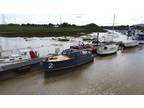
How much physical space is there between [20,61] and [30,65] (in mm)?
626

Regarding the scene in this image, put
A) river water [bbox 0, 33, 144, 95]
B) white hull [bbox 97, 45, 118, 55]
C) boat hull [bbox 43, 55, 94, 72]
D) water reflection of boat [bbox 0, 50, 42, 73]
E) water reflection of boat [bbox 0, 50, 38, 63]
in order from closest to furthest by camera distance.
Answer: river water [bbox 0, 33, 144, 95] → water reflection of boat [bbox 0, 50, 42, 73] → boat hull [bbox 43, 55, 94, 72] → water reflection of boat [bbox 0, 50, 38, 63] → white hull [bbox 97, 45, 118, 55]

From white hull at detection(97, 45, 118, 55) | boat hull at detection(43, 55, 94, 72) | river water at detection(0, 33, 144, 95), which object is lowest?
river water at detection(0, 33, 144, 95)

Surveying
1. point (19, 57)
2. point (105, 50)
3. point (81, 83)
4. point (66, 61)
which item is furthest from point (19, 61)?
point (105, 50)

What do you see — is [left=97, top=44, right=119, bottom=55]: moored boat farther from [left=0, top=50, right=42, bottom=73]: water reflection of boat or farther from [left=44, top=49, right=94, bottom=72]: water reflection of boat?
[left=0, top=50, right=42, bottom=73]: water reflection of boat

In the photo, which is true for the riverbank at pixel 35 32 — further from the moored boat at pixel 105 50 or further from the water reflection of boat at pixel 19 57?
the water reflection of boat at pixel 19 57

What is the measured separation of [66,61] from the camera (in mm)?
9266

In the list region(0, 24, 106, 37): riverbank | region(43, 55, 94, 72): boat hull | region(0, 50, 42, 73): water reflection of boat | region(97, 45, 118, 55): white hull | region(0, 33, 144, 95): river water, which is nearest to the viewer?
region(0, 33, 144, 95): river water

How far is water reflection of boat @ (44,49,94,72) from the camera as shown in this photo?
8.70 m

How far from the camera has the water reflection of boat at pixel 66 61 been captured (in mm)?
8703

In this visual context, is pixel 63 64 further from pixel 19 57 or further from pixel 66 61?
pixel 19 57

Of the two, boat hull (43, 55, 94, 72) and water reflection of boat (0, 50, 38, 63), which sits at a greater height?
water reflection of boat (0, 50, 38, 63)

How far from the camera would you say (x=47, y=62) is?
28.3ft

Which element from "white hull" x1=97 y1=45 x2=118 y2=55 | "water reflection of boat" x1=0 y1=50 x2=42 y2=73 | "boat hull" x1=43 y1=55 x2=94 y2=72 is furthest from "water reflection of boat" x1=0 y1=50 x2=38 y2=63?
"white hull" x1=97 y1=45 x2=118 y2=55
